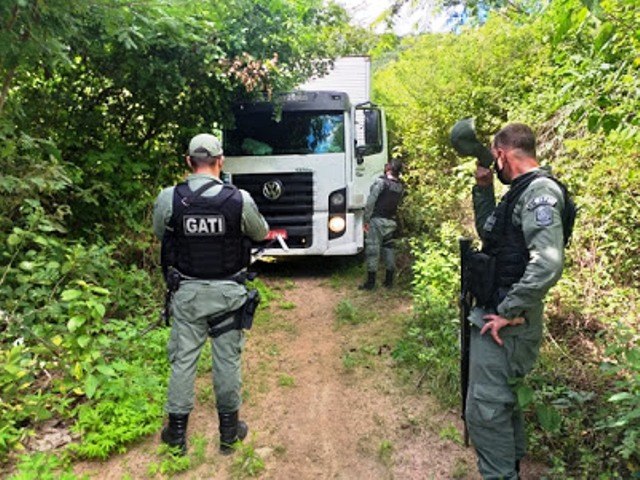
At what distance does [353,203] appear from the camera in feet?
22.1

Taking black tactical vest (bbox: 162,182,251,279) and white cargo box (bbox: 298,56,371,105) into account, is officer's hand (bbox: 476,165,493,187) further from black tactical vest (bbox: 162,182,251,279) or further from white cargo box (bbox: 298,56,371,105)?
white cargo box (bbox: 298,56,371,105)

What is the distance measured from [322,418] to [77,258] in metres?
2.21

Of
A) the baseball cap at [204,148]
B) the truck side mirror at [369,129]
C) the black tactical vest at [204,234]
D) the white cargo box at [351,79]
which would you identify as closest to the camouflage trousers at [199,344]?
the black tactical vest at [204,234]

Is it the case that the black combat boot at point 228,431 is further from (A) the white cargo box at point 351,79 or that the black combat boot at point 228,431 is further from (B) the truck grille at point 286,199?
(A) the white cargo box at point 351,79

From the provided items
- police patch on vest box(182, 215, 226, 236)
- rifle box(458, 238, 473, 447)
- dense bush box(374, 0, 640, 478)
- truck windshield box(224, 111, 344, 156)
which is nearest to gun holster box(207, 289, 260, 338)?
police patch on vest box(182, 215, 226, 236)

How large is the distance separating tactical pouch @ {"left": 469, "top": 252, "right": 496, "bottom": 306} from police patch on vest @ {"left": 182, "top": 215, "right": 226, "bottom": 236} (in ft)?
4.83

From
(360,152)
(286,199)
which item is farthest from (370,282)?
(360,152)

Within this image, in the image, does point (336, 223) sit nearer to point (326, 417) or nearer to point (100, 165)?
point (100, 165)

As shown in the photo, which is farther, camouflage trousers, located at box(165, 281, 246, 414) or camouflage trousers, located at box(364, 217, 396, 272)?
camouflage trousers, located at box(364, 217, 396, 272)

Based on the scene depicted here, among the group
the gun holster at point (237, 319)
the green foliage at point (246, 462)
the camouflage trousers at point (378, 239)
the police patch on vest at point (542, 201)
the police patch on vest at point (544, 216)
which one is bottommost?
the green foliage at point (246, 462)

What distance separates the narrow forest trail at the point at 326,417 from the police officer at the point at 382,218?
120 cm

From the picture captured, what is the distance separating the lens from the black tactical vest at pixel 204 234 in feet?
9.55

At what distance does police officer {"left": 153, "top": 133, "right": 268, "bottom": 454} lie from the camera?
2.93 meters

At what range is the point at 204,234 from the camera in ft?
9.64
